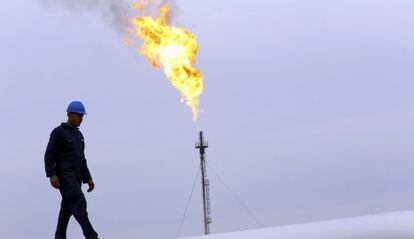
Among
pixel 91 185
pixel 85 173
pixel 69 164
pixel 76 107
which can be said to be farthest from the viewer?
pixel 91 185

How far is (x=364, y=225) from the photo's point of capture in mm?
8852

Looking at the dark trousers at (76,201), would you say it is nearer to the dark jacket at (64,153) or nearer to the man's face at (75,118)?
the dark jacket at (64,153)

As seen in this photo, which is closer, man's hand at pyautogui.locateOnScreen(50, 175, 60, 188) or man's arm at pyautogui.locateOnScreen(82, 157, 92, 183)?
man's hand at pyautogui.locateOnScreen(50, 175, 60, 188)

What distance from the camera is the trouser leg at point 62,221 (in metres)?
11.3

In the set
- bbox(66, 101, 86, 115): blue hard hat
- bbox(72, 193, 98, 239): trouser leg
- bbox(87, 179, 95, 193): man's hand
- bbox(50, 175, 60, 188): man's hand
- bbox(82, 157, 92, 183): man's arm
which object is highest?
bbox(66, 101, 86, 115): blue hard hat

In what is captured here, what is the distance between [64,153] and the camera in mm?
11039

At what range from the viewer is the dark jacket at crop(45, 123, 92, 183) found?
10.9 meters

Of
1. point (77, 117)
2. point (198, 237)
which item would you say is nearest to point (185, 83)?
point (77, 117)

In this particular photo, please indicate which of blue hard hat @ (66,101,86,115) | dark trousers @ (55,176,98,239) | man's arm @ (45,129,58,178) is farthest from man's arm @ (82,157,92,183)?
blue hard hat @ (66,101,86,115)

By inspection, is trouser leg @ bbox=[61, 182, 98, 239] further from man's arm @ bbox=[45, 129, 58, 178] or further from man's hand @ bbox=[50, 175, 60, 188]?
man's arm @ bbox=[45, 129, 58, 178]

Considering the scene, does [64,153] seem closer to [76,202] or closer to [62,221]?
[76,202]

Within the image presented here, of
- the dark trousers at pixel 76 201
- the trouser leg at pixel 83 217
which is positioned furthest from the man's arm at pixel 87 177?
the trouser leg at pixel 83 217

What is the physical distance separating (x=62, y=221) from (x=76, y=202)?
1.75ft

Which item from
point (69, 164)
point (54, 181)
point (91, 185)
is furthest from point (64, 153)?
point (91, 185)
